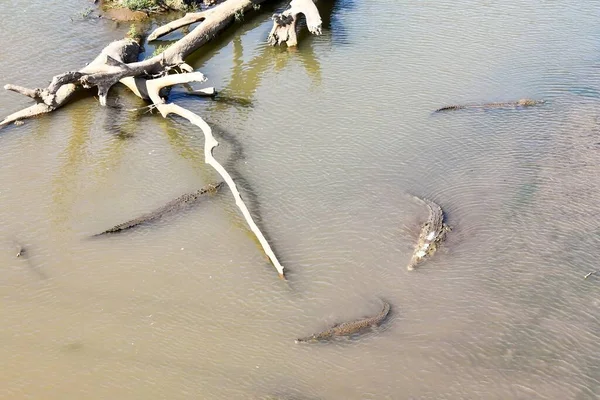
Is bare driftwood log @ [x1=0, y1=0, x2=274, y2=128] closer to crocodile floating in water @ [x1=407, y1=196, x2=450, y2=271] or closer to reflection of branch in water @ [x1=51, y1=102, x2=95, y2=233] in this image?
reflection of branch in water @ [x1=51, y1=102, x2=95, y2=233]

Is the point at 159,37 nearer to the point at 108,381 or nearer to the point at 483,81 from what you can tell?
the point at 483,81

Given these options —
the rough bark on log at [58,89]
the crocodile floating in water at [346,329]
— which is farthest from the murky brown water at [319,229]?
the rough bark on log at [58,89]

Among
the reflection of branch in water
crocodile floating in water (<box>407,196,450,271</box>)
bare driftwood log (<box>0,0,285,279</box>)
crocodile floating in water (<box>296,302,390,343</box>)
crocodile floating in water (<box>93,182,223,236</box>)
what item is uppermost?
bare driftwood log (<box>0,0,285,279</box>)

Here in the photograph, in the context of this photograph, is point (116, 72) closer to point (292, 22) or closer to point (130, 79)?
point (130, 79)

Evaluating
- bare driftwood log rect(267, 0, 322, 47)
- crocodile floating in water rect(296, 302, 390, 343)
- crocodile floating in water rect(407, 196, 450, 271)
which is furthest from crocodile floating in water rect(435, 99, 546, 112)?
crocodile floating in water rect(296, 302, 390, 343)

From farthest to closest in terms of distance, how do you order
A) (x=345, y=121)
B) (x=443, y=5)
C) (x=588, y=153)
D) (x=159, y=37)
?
(x=443, y=5)
(x=159, y=37)
(x=345, y=121)
(x=588, y=153)

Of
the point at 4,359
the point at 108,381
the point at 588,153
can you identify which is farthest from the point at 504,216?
the point at 4,359
